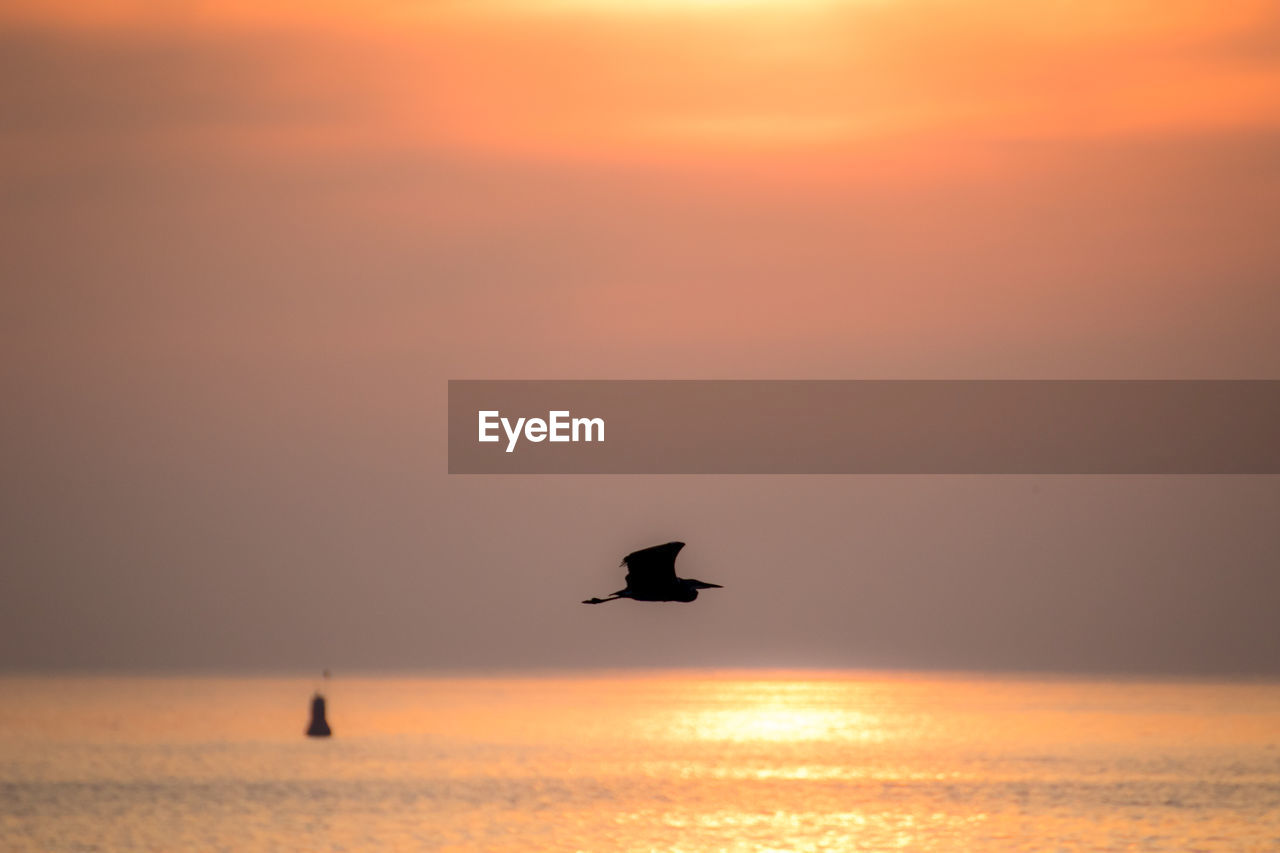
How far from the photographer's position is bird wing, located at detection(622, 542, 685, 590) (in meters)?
41.8

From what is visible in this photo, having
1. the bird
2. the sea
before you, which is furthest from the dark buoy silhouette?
the bird

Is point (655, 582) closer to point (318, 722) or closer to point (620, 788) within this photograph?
point (620, 788)

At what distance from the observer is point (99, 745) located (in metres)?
135

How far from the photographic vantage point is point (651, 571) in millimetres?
42281

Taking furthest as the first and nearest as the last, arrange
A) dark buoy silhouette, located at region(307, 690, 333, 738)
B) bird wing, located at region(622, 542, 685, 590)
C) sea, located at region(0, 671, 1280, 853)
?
1. dark buoy silhouette, located at region(307, 690, 333, 738)
2. sea, located at region(0, 671, 1280, 853)
3. bird wing, located at region(622, 542, 685, 590)

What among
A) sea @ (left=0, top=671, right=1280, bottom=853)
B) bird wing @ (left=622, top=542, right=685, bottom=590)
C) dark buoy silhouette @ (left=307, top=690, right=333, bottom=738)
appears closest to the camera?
bird wing @ (left=622, top=542, right=685, bottom=590)

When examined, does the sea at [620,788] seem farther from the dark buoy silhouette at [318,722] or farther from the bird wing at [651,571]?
the bird wing at [651,571]

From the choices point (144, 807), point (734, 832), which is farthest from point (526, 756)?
point (734, 832)

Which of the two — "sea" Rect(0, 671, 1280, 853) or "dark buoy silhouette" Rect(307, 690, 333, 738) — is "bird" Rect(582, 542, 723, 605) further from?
"dark buoy silhouette" Rect(307, 690, 333, 738)

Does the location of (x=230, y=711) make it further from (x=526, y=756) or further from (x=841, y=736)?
(x=526, y=756)

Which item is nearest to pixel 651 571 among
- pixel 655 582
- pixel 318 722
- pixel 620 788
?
pixel 655 582

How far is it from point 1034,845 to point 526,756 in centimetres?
5353

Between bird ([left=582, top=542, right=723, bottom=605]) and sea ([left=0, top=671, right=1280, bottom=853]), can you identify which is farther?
sea ([left=0, top=671, right=1280, bottom=853])

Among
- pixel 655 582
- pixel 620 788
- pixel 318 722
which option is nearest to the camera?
pixel 655 582
